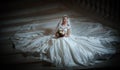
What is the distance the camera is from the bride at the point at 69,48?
4164 mm

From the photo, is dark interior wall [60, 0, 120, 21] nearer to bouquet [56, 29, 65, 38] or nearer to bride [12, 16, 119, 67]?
bride [12, 16, 119, 67]

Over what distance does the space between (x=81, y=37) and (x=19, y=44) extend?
1.10 metres

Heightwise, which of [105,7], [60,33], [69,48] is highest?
[105,7]

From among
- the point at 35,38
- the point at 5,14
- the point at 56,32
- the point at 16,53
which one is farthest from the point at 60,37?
the point at 5,14

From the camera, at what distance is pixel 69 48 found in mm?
4207

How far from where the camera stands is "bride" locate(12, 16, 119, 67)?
416 cm

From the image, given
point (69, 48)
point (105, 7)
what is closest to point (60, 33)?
point (69, 48)

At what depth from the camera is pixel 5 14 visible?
4992 mm

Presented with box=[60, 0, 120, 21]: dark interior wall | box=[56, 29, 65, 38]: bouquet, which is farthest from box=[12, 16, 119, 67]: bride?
box=[60, 0, 120, 21]: dark interior wall

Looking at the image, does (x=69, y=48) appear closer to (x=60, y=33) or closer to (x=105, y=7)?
(x=60, y=33)

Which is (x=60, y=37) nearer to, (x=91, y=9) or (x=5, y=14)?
(x=91, y=9)

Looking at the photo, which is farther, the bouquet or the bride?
the bouquet

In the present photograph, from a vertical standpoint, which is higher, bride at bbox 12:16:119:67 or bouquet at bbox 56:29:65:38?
bouquet at bbox 56:29:65:38

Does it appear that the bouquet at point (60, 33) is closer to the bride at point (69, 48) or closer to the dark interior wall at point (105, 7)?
the bride at point (69, 48)
